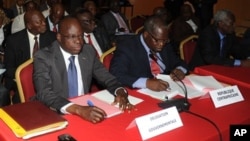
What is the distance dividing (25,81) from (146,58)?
0.94 metres

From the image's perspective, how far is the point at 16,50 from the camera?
10.6 feet

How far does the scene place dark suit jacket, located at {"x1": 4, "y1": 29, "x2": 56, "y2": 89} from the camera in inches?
119

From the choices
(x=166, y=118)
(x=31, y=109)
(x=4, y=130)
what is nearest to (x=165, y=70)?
(x=166, y=118)

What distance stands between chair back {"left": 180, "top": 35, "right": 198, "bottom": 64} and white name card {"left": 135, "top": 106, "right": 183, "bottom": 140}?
180 cm

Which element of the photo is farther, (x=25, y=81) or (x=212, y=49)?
(x=212, y=49)

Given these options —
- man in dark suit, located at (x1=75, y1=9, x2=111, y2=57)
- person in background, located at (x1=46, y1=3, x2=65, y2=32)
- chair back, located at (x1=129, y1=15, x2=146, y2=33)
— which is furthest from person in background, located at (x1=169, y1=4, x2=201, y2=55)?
person in background, located at (x1=46, y1=3, x2=65, y2=32)

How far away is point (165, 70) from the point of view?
9.33 feet

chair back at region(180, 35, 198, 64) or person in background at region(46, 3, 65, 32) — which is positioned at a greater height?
person in background at region(46, 3, 65, 32)

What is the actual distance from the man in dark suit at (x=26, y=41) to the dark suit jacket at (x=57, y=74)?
3.13 ft

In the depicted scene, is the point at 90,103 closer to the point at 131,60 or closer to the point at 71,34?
the point at 71,34

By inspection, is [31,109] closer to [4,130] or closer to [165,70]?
[4,130]

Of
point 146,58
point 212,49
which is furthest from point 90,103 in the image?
point 212,49

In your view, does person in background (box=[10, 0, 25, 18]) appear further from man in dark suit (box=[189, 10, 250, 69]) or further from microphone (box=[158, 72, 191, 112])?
microphone (box=[158, 72, 191, 112])

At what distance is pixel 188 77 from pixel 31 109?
1.24 m
